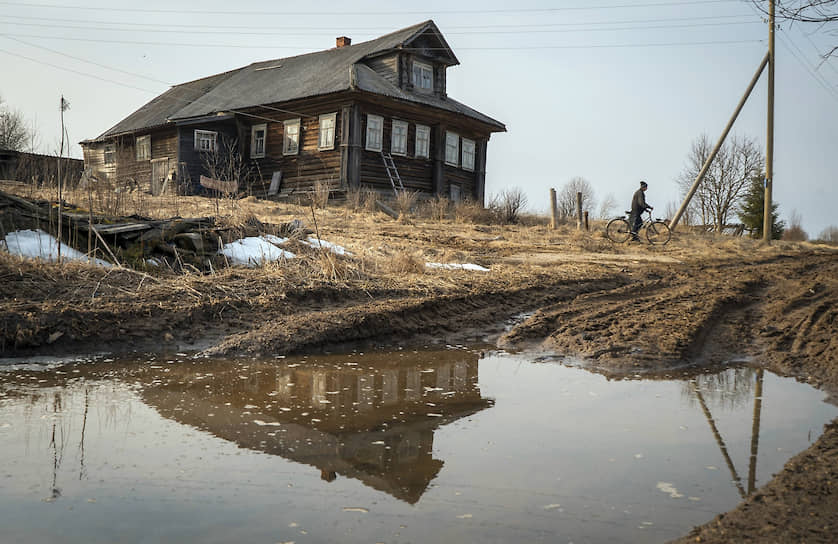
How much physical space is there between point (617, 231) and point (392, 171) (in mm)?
8748

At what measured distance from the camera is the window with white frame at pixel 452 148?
84.4 feet

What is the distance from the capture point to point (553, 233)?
1898 centimetres

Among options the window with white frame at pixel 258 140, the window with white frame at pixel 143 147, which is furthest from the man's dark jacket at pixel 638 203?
the window with white frame at pixel 143 147

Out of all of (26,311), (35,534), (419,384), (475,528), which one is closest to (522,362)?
(419,384)

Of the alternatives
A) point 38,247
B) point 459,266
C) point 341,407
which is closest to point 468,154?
point 459,266

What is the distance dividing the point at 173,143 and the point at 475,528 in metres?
25.5

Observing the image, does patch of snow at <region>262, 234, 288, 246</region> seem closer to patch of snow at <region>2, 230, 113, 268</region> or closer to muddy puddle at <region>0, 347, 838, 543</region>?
patch of snow at <region>2, 230, 113, 268</region>

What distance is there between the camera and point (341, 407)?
13.7 feet

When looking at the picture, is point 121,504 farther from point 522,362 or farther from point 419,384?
point 522,362

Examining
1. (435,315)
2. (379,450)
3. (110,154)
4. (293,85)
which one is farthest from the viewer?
(110,154)

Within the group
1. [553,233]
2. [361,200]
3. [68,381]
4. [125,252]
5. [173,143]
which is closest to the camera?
[68,381]

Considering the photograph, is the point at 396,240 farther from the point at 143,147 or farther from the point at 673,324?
the point at 143,147

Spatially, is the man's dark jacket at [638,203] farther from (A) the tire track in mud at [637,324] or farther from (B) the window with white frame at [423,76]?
(B) the window with white frame at [423,76]

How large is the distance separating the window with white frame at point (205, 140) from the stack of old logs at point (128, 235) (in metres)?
16.4
